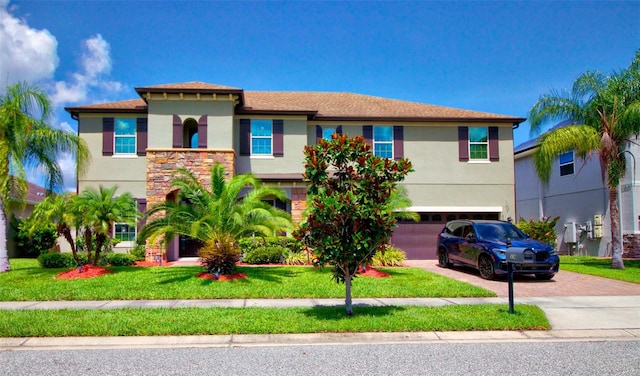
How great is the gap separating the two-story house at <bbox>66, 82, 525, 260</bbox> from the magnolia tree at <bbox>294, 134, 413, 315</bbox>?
1052 centimetres

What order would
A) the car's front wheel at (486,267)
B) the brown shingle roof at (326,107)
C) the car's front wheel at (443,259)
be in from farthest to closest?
the brown shingle roof at (326,107) → the car's front wheel at (443,259) → the car's front wheel at (486,267)

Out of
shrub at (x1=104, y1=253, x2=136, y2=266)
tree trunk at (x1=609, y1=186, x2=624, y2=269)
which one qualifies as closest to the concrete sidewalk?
tree trunk at (x1=609, y1=186, x2=624, y2=269)

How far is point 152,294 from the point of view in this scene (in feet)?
34.0

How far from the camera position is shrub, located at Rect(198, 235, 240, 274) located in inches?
493

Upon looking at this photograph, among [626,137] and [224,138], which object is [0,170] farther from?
[626,137]

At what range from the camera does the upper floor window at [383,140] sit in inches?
812

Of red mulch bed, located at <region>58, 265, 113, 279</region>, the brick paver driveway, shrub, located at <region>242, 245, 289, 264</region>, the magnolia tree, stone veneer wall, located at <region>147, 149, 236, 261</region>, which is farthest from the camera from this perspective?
stone veneer wall, located at <region>147, 149, 236, 261</region>

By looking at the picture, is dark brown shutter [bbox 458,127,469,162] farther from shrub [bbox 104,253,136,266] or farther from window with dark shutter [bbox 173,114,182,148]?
shrub [bbox 104,253,136,266]

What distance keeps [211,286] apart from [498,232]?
357 inches

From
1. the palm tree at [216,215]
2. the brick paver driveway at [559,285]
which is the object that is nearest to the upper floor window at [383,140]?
the brick paver driveway at [559,285]

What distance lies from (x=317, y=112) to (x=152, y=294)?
11.8 metres

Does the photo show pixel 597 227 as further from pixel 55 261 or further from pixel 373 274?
pixel 55 261

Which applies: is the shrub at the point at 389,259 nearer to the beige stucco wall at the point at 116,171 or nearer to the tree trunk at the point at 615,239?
the tree trunk at the point at 615,239

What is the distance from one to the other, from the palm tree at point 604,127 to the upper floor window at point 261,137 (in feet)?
35.0
